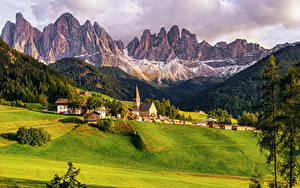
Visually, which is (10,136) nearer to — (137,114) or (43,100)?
(137,114)

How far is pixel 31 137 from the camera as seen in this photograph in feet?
235

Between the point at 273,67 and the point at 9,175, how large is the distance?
42.7 metres

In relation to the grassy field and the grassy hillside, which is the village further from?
the grassy field

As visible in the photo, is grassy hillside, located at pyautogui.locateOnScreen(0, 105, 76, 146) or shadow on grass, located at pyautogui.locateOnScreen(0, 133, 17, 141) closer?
shadow on grass, located at pyautogui.locateOnScreen(0, 133, 17, 141)

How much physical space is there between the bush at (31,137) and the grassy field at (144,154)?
1953mm

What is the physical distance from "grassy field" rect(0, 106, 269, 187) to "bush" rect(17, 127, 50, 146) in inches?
76.9

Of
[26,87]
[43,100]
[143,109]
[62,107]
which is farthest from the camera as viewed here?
[26,87]

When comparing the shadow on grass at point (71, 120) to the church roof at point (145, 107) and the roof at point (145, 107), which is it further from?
the roof at point (145, 107)

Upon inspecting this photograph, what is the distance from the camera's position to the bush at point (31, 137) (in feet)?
232

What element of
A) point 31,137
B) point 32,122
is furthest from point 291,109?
point 32,122

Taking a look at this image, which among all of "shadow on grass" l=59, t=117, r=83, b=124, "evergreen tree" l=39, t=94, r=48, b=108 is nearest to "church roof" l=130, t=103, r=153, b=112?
"evergreen tree" l=39, t=94, r=48, b=108

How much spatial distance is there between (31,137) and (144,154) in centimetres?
3510

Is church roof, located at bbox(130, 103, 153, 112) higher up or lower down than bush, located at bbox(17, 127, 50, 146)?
higher up

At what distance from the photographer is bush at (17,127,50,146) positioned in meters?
70.6
